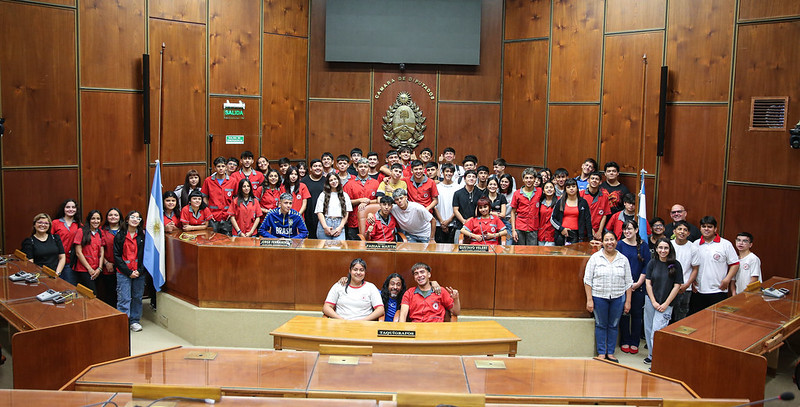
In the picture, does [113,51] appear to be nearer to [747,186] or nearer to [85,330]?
[85,330]

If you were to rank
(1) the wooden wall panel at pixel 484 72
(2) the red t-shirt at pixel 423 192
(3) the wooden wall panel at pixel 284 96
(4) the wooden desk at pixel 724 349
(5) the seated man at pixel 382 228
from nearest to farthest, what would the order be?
(4) the wooden desk at pixel 724 349
(5) the seated man at pixel 382 228
(2) the red t-shirt at pixel 423 192
(3) the wooden wall panel at pixel 284 96
(1) the wooden wall panel at pixel 484 72

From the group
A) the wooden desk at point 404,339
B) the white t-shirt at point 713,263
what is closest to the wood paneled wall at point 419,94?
the white t-shirt at point 713,263

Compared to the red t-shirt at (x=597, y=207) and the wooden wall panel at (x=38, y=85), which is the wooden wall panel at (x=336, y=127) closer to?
the wooden wall panel at (x=38, y=85)

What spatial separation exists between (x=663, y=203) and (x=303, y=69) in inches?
215

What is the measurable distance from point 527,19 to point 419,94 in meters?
1.93

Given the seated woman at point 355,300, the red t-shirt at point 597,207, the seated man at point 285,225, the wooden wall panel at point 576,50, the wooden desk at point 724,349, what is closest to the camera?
the wooden desk at point 724,349

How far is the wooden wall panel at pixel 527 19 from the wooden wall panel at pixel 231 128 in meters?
3.92

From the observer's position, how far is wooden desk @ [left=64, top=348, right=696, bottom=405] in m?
3.60

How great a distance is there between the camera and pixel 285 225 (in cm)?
725

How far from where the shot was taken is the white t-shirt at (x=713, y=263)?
6535mm

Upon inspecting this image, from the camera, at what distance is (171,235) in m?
7.18

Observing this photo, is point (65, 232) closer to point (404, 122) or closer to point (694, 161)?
point (404, 122)

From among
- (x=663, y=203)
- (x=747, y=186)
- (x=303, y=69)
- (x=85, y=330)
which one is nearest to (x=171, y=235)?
(x=85, y=330)

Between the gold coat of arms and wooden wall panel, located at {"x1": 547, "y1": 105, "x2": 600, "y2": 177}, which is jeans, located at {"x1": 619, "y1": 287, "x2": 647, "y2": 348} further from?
the gold coat of arms
